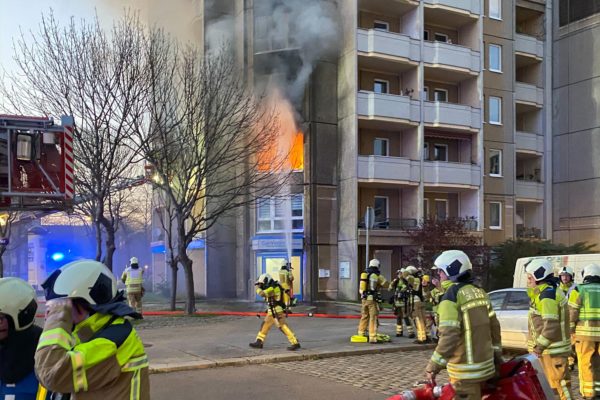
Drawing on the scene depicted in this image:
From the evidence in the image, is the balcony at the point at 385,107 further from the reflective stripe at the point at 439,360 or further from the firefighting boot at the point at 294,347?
the reflective stripe at the point at 439,360

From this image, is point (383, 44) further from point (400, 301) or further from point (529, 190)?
point (400, 301)

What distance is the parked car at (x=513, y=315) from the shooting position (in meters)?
9.95

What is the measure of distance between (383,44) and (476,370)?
22.0m

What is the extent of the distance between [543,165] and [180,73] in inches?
825

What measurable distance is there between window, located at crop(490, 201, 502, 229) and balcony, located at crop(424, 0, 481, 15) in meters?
9.17

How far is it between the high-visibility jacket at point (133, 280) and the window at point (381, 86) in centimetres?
1497

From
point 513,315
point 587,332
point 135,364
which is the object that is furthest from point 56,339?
point 513,315

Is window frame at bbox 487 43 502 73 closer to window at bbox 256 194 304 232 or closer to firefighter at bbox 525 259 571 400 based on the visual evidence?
window at bbox 256 194 304 232

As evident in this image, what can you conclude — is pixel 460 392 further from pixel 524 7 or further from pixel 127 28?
pixel 524 7

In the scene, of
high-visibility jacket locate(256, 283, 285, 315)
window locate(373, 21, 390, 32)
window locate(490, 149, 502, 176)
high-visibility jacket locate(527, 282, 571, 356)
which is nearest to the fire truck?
high-visibility jacket locate(527, 282, 571, 356)

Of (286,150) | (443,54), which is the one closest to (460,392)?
(286,150)

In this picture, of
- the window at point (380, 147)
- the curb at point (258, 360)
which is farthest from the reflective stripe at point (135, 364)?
the window at point (380, 147)

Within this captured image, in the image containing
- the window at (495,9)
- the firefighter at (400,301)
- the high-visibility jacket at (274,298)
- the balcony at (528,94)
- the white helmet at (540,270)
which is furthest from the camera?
the balcony at (528,94)

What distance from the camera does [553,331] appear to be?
19.2 feet
